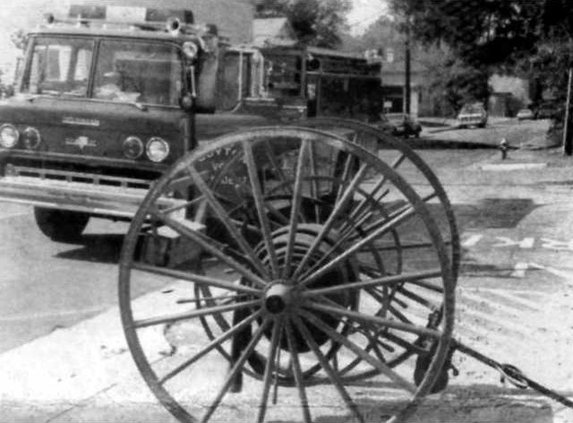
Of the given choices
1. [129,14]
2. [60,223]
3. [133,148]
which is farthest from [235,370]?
[60,223]

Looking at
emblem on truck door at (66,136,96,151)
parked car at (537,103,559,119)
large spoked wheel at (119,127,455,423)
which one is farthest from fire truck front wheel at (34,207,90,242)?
parked car at (537,103,559,119)

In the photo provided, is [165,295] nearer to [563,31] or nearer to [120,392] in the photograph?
[120,392]

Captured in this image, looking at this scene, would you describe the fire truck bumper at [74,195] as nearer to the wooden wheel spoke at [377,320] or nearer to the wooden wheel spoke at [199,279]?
the wooden wheel spoke at [199,279]

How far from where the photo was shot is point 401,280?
3.53 meters

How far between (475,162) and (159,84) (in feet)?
53.3

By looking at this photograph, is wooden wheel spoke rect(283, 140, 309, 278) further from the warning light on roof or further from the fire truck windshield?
the warning light on roof

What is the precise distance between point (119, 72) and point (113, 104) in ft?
1.06

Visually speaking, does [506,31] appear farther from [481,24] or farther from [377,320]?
[377,320]

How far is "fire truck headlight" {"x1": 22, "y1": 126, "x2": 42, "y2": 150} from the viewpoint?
26.8ft

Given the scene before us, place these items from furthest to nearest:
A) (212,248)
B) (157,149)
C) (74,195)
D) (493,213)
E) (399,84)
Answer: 1. (399,84)
2. (493,213)
3. (157,149)
4. (74,195)
5. (212,248)

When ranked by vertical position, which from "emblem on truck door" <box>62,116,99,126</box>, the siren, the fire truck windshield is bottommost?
"emblem on truck door" <box>62,116,99,126</box>

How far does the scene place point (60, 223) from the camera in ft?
29.7

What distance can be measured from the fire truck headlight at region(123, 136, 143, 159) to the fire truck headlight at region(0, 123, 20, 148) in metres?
1.01

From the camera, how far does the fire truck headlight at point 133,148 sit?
7.95 metres
